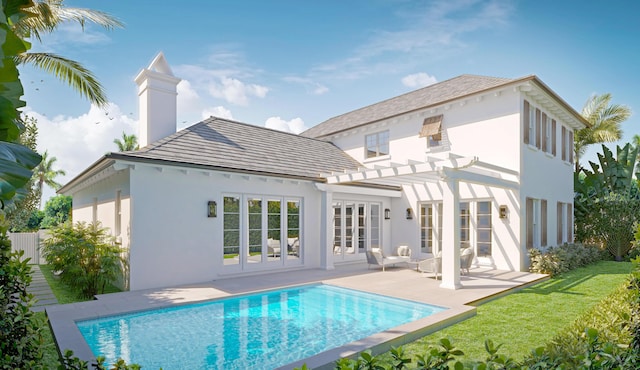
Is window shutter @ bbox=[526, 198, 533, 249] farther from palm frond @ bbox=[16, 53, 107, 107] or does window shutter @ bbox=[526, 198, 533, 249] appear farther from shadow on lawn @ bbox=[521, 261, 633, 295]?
palm frond @ bbox=[16, 53, 107, 107]

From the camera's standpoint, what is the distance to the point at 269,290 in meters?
11.9

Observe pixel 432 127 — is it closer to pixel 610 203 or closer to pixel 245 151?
pixel 245 151

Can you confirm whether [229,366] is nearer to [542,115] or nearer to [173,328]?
[173,328]

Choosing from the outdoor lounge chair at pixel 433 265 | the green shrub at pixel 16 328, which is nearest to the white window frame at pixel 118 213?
the green shrub at pixel 16 328

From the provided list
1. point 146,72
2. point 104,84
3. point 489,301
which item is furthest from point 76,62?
point 489,301

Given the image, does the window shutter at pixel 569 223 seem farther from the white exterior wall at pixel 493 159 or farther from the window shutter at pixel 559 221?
the window shutter at pixel 559 221

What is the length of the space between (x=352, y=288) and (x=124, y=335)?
22.2 ft

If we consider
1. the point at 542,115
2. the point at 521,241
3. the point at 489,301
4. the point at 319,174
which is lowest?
the point at 489,301

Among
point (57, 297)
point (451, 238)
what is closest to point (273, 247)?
point (451, 238)

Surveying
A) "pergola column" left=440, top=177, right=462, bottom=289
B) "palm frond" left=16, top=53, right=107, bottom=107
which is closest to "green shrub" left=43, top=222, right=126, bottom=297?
"palm frond" left=16, top=53, right=107, bottom=107

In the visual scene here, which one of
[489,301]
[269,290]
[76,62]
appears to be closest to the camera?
[489,301]

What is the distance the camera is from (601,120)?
29844mm

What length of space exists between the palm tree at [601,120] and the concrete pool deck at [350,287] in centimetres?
2132

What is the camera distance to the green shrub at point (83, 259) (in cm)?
1160
